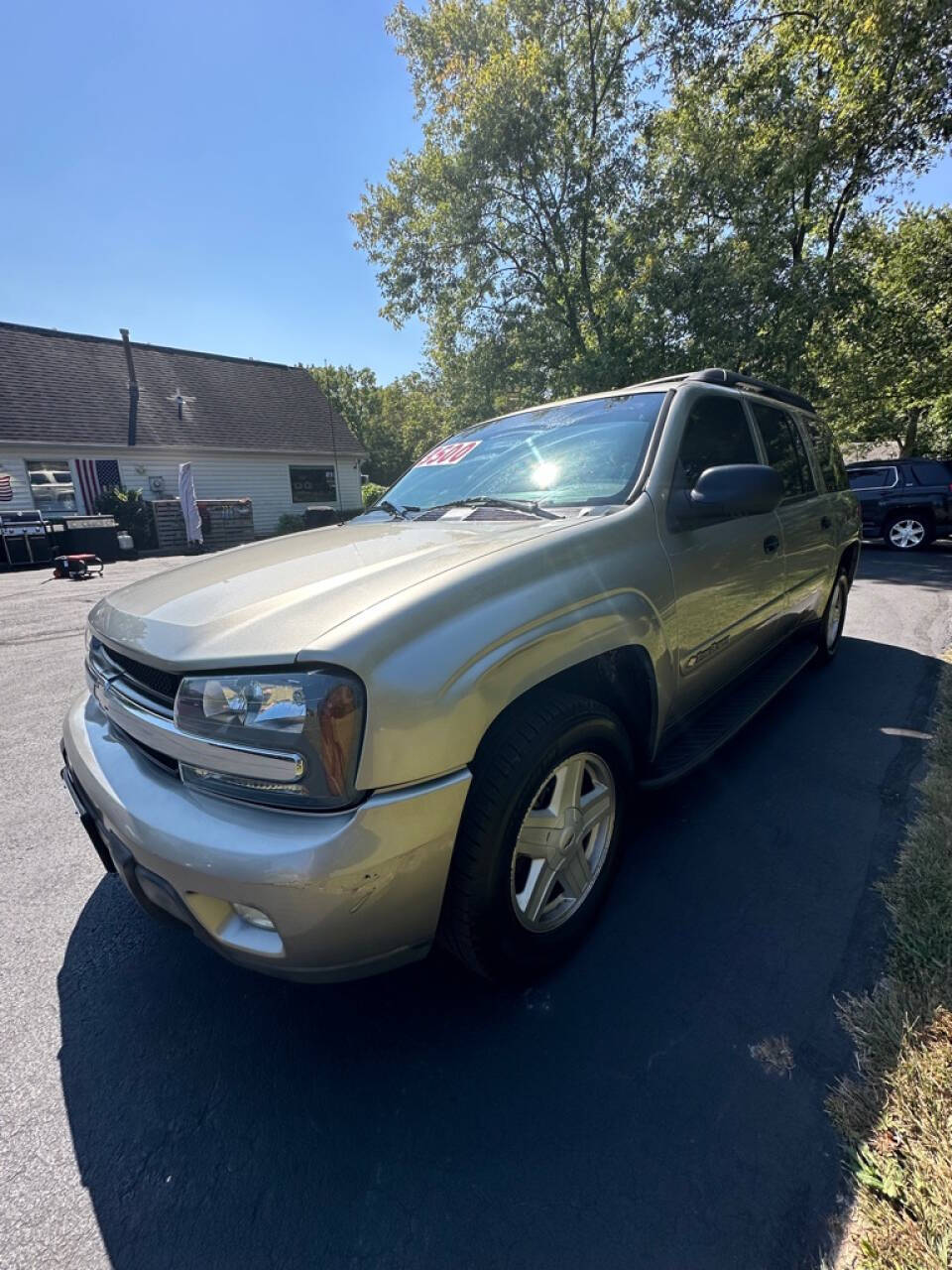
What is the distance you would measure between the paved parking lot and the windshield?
1.58m

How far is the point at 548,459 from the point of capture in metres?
2.62

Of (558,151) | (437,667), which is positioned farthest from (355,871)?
Answer: (558,151)

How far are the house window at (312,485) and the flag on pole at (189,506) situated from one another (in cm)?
581

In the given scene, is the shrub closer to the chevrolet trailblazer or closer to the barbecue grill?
the barbecue grill

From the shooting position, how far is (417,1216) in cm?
129

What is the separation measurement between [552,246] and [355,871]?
55.4ft

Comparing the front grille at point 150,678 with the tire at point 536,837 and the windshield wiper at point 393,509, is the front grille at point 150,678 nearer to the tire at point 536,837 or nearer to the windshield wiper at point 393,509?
the tire at point 536,837

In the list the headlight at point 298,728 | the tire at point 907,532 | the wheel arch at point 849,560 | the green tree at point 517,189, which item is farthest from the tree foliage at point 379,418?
the headlight at point 298,728

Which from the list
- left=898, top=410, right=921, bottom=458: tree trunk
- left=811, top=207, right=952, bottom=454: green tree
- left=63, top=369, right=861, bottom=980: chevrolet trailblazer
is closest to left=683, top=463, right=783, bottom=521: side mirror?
left=63, top=369, right=861, bottom=980: chevrolet trailblazer

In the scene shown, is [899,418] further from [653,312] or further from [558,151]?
[558,151]

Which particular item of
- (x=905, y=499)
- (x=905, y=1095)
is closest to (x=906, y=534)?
(x=905, y=499)

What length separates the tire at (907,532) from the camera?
11.4 metres

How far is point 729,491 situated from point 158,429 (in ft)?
66.4

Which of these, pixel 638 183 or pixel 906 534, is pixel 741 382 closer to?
pixel 906 534
